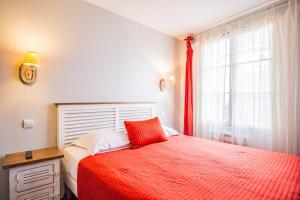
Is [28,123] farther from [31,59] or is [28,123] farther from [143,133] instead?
[143,133]

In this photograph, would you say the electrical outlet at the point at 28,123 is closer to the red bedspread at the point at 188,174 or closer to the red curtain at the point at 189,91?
the red bedspread at the point at 188,174

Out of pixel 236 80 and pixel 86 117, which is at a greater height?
pixel 236 80

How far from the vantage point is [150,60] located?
10.4 ft

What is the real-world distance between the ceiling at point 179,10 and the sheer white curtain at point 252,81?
0.74 feet

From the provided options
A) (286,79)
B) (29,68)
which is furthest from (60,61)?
(286,79)

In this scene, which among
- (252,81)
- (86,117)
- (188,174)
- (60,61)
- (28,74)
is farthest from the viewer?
(252,81)

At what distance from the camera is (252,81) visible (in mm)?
2465

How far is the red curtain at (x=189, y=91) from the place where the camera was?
3326mm

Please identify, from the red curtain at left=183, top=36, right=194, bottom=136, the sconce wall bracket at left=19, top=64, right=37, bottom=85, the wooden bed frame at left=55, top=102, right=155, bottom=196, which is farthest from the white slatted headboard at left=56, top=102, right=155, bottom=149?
the red curtain at left=183, top=36, right=194, bottom=136

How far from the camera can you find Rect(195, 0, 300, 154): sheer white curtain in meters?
2.14

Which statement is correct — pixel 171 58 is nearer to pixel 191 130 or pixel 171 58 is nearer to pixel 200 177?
pixel 191 130

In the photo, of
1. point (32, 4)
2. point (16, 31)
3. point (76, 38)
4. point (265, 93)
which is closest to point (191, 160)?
point (265, 93)

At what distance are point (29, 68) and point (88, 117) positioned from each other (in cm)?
88

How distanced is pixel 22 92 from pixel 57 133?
0.60 m
